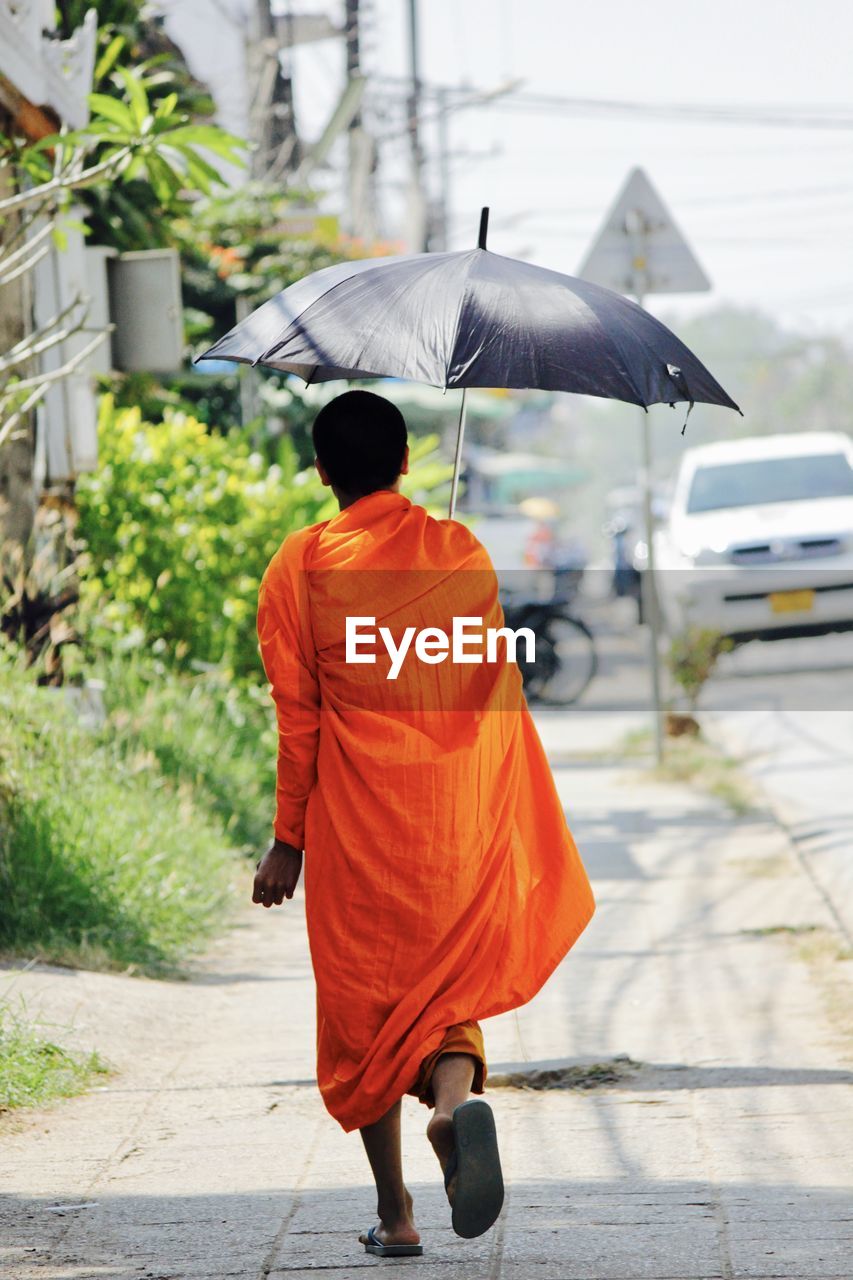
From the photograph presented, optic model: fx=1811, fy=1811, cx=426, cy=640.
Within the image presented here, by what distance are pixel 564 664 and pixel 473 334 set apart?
1159cm

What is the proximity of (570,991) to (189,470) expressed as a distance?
426cm

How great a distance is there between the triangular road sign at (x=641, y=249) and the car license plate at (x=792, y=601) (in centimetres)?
489

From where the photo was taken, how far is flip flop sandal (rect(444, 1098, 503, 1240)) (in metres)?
3.06

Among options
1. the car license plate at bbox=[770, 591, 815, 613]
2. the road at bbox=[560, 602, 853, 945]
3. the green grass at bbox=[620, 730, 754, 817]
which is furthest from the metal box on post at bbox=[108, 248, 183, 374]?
the car license plate at bbox=[770, 591, 815, 613]

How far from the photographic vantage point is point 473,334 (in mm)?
3746

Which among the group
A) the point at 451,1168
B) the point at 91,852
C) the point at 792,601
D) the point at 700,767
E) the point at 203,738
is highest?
the point at 451,1168

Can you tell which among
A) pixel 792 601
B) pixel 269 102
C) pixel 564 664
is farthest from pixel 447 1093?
pixel 269 102

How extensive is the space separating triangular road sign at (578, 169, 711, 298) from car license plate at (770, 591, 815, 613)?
16.1 feet

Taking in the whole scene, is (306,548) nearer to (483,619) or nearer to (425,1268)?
(483,619)

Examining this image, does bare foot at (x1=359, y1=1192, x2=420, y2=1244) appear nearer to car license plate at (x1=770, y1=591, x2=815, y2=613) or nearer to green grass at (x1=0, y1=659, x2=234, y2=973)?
green grass at (x1=0, y1=659, x2=234, y2=973)

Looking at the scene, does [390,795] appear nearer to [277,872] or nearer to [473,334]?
[277,872]

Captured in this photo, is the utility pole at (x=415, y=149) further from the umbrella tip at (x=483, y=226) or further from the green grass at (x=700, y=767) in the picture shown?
the umbrella tip at (x=483, y=226)

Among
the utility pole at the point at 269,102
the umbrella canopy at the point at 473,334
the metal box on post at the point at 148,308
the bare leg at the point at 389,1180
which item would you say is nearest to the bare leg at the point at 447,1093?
the bare leg at the point at 389,1180

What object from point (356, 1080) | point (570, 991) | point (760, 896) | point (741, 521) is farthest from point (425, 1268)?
point (741, 521)
